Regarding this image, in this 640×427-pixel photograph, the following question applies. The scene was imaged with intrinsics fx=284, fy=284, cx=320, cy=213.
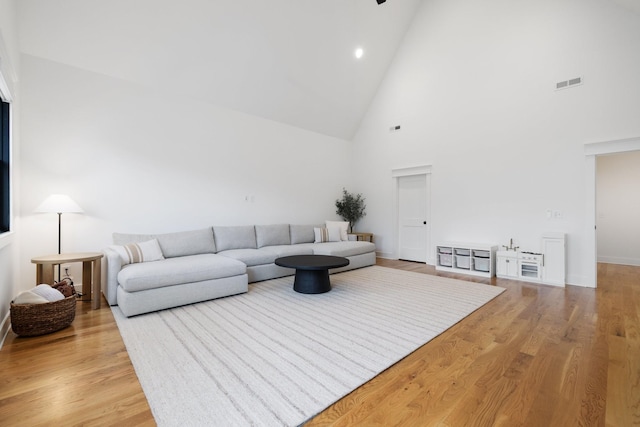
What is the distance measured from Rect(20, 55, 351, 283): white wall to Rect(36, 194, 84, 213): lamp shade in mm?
→ 368

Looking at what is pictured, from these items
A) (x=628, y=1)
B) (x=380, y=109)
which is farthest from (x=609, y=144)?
(x=380, y=109)

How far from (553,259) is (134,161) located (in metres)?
6.66

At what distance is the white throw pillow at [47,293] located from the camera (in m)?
2.75

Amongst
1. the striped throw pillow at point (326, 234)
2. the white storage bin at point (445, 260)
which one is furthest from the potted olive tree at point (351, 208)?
the white storage bin at point (445, 260)

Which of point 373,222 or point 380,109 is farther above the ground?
point 380,109

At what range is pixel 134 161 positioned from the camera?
4293 mm

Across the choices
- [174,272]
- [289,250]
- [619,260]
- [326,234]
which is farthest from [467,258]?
[174,272]

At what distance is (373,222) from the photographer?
724 centimetres

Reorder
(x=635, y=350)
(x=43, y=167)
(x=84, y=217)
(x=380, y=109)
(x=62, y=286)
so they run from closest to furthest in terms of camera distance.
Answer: (x=635, y=350), (x=62, y=286), (x=43, y=167), (x=84, y=217), (x=380, y=109)

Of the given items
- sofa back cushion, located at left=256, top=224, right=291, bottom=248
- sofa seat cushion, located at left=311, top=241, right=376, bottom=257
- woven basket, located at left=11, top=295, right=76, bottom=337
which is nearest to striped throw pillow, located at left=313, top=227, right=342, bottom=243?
sofa seat cushion, located at left=311, top=241, right=376, bottom=257

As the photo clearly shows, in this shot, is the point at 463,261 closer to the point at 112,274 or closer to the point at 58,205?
the point at 112,274

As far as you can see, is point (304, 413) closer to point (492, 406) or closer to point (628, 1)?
point (492, 406)

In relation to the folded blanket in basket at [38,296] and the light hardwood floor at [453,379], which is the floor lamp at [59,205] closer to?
the folded blanket in basket at [38,296]

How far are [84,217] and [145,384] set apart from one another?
10.1 ft
